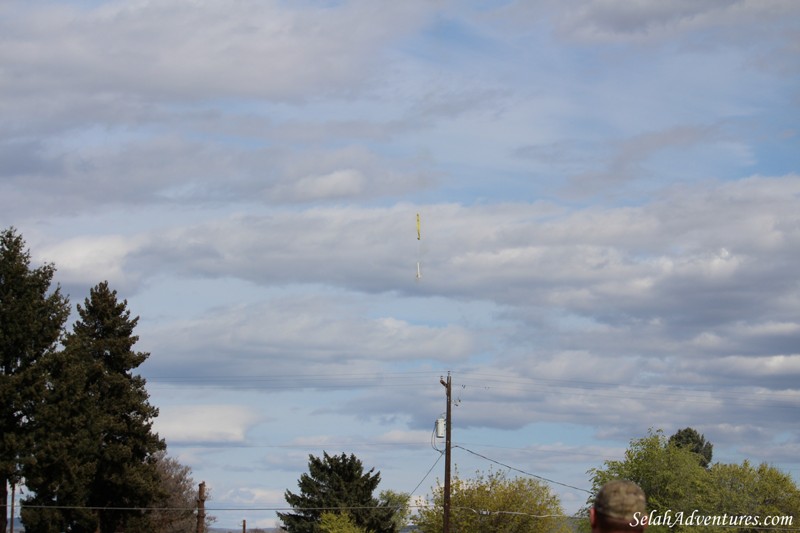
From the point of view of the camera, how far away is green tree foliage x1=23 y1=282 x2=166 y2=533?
6419cm

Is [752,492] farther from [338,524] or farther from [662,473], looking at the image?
[338,524]

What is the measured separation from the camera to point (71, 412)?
2650 inches

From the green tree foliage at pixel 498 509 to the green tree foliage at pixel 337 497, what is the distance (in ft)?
9.85

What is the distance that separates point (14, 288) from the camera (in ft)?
215

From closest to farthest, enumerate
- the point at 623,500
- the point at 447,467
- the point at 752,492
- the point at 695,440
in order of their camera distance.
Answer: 1. the point at 623,500
2. the point at 447,467
3. the point at 752,492
4. the point at 695,440

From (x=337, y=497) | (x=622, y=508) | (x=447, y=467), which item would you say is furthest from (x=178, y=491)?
(x=622, y=508)

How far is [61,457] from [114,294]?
1418 cm

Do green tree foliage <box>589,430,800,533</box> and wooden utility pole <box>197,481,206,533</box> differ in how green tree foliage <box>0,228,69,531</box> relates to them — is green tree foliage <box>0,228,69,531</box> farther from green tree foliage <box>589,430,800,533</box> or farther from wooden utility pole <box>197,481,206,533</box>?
green tree foliage <box>589,430,800,533</box>

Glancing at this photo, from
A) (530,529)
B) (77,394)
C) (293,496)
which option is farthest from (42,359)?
(530,529)

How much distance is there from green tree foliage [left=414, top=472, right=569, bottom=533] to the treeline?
62.1ft

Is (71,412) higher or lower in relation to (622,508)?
higher

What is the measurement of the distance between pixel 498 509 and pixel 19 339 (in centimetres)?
3357

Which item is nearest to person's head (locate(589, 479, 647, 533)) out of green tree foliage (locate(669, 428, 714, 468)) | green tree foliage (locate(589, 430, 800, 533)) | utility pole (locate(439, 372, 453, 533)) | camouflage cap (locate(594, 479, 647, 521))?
camouflage cap (locate(594, 479, 647, 521))

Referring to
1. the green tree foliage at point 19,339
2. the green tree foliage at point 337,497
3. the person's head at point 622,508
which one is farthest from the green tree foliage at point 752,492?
the person's head at point 622,508
